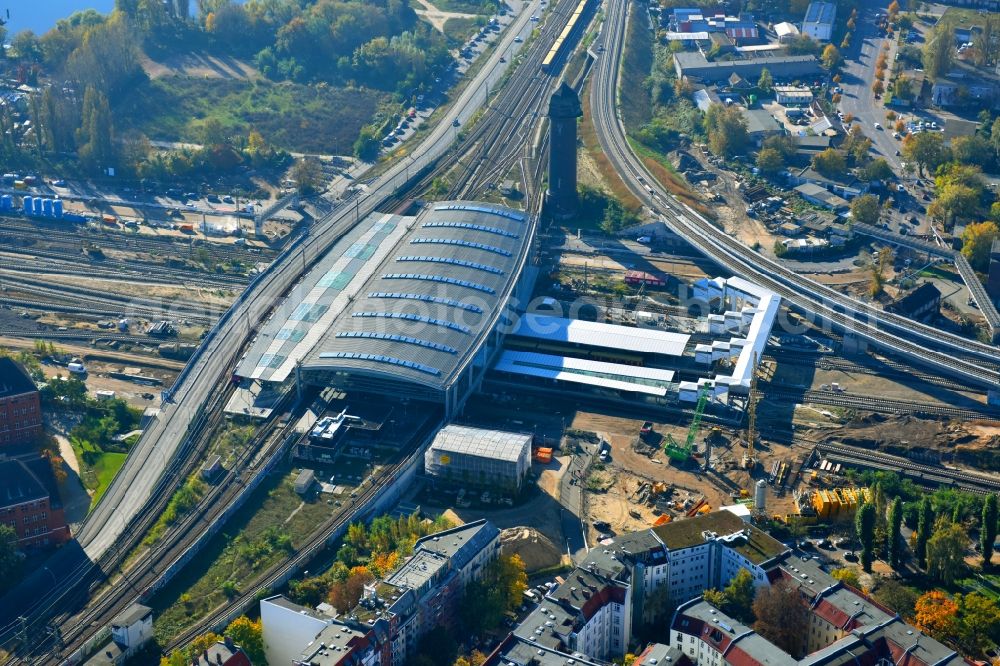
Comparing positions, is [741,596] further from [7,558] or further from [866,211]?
[866,211]

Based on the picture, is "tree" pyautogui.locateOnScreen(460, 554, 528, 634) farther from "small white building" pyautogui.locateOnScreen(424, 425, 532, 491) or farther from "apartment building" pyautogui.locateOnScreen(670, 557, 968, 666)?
"small white building" pyautogui.locateOnScreen(424, 425, 532, 491)

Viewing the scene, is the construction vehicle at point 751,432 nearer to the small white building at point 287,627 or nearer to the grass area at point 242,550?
the grass area at point 242,550

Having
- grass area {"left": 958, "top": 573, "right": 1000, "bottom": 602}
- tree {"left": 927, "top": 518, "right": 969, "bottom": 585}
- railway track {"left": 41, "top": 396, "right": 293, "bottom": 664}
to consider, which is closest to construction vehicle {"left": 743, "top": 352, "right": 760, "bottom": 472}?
tree {"left": 927, "top": 518, "right": 969, "bottom": 585}

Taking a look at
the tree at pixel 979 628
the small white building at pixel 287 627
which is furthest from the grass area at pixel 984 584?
the small white building at pixel 287 627

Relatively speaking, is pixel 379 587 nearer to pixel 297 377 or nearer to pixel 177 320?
pixel 297 377

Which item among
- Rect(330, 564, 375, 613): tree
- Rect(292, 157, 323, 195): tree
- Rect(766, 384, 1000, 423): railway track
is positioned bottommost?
Rect(766, 384, 1000, 423): railway track

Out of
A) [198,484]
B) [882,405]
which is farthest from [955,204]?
[198,484]
